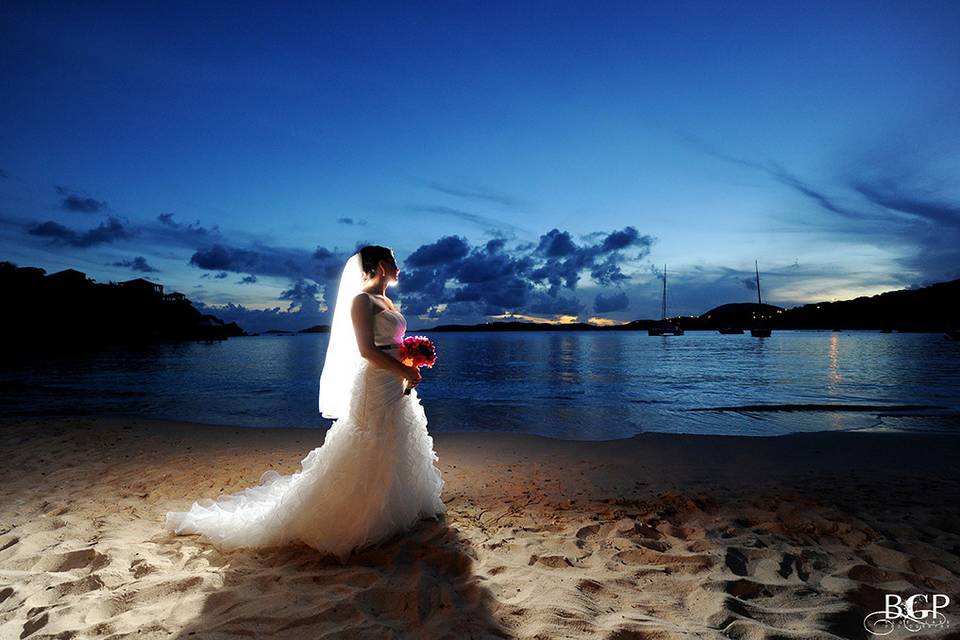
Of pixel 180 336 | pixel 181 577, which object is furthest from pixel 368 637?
pixel 180 336

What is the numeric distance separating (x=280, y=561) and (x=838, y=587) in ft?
13.6

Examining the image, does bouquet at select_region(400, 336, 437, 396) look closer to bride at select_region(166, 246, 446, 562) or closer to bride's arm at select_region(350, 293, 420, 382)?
bride at select_region(166, 246, 446, 562)

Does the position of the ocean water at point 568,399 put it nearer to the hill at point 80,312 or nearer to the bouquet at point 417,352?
the bouquet at point 417,352

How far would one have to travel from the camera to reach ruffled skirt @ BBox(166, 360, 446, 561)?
3986 millimetres

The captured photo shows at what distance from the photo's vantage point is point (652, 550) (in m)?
3.96

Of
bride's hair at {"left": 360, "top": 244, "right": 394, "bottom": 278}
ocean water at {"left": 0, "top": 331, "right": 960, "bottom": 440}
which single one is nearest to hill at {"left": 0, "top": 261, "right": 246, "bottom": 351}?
ocean water at {"left": 0, "top": 331, "right": 960, "bottom": 440}

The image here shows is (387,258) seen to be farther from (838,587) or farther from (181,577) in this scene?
(838,587)

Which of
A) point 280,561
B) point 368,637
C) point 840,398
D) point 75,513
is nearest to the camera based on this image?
point 368,637

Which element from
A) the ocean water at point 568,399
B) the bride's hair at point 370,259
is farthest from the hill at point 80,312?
the bride's hair at point 370,259

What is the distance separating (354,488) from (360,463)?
0.21 meters
